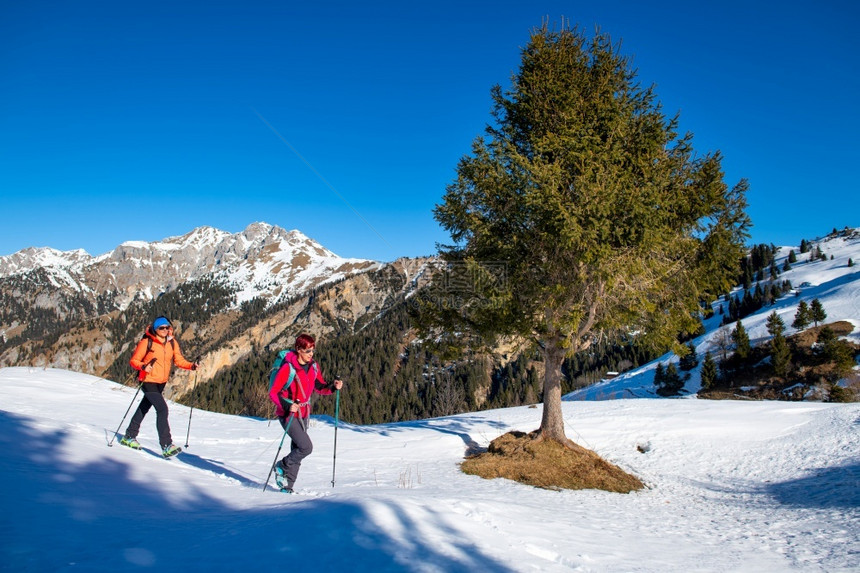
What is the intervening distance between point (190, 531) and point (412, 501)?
227 centimetres

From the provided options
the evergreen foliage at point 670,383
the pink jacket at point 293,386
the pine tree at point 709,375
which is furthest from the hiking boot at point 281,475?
the evergreen foliage at point 670,383

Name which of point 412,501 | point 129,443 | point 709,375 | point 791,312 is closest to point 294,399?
point 412,501

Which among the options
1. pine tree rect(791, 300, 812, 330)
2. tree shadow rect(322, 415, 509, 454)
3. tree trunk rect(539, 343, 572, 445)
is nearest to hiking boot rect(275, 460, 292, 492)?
tree trunk rect(539, 343, 572, 445)

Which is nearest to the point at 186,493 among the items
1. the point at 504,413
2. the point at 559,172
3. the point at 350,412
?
the point at 559,172

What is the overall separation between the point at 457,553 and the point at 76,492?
3.89m

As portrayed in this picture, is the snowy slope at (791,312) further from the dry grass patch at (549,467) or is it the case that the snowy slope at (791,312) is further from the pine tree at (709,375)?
the dry grass patch at (549,467)

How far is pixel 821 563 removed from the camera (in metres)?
5.04

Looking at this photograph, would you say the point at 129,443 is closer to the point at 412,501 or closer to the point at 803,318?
the point at 412,501

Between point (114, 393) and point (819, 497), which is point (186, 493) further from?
point (114, 393)

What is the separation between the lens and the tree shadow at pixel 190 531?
309 centimetres

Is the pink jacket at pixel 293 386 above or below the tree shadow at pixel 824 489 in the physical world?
above

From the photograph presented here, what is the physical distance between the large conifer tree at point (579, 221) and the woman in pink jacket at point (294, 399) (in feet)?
14.6

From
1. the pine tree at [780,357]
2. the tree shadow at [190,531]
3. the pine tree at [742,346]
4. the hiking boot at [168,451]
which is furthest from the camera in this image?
the pine tree at [742,346]

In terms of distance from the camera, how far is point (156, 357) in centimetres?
785
